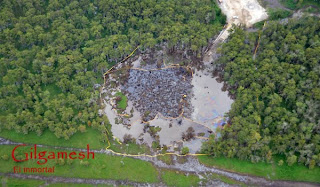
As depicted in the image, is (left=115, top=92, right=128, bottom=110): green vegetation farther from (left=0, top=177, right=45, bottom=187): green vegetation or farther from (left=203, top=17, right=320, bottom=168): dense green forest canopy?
(left=0, top=177, right=45, bottom=187): green vegetation

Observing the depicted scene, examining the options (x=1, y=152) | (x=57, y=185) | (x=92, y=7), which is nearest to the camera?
(x=57, y=185)

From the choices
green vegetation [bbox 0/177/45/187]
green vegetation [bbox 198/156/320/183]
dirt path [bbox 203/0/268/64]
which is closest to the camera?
green vegetation [bbox 198/156/320/183]

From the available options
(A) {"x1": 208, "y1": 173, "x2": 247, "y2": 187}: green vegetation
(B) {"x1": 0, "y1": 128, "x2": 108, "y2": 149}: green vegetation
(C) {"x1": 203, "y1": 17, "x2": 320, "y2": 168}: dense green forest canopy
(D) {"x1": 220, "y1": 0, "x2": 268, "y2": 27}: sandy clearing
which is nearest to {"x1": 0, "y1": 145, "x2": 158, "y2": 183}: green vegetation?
(B) {"x1": 0, "y1": 128, "x2": 108, "y2": 149}: green vegetation

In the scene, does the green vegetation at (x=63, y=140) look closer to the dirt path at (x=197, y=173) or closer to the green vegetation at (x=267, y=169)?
the dirt path at (x=197, y=173)

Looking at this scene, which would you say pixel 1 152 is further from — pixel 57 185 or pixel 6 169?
pixel 57 185

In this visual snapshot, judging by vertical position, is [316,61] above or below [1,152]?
above

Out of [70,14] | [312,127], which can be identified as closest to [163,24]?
[70,14]

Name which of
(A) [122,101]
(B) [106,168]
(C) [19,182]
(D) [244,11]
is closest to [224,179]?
(B) [106,168]

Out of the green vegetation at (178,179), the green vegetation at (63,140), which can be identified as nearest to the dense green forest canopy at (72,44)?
the green vegetation at (63,140)
